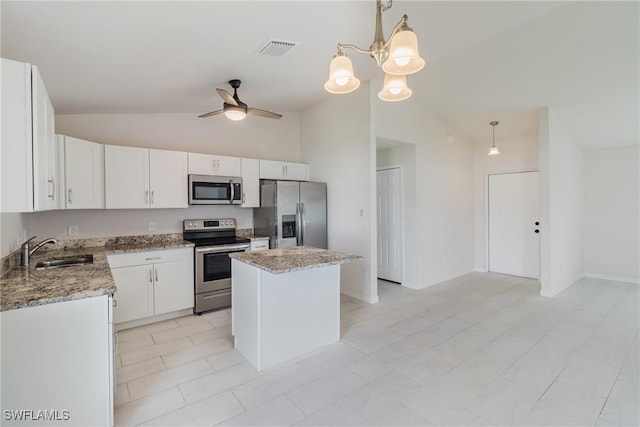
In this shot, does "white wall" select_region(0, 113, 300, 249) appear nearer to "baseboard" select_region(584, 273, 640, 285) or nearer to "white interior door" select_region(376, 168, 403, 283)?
"white interior door" select_region(376, 168, 403, 283)

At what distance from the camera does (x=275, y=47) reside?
281cm

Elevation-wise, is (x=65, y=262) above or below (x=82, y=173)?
below

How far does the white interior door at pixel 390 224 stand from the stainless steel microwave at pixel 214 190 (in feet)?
8.43

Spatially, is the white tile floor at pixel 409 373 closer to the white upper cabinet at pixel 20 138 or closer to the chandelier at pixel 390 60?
the white upper cabinet at pixel 20 138

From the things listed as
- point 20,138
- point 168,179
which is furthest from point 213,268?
point 20,138

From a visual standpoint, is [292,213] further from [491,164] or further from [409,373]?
[491,164]

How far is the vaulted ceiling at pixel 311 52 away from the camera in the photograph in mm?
2088

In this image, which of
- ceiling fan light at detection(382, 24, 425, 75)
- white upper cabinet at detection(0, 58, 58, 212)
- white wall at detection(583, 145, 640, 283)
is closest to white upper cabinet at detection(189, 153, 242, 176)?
white upper cabinet at detection(0, 58, 58, 212)

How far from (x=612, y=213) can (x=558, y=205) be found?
1643mm

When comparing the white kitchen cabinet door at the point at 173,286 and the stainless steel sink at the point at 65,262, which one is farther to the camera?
the white kitchen cabinet door at the point at 173,286

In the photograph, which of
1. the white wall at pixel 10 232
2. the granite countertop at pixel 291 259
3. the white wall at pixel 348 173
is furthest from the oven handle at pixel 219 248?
the white wall at pixel 10 232

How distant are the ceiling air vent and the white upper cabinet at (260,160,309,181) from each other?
1993 millimetres

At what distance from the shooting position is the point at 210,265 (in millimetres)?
3926

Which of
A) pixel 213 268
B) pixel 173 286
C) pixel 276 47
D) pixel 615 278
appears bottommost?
pixel 615 278
